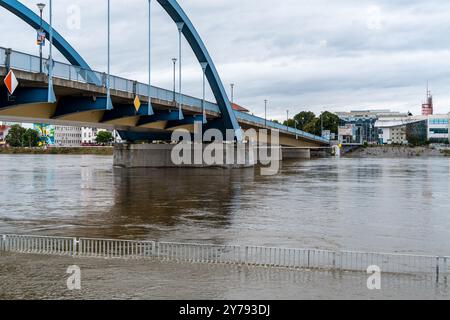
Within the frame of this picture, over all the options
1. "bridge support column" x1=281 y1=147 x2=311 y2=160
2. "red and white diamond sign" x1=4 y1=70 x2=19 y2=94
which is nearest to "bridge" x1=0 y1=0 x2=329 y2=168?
"red and white diamond sign" x1=4 y1=70 x2=19 y2=94

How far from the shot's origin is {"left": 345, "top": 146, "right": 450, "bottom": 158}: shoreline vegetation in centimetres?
15475

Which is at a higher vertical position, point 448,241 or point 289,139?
point 289,139

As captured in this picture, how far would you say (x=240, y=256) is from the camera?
1634 cm

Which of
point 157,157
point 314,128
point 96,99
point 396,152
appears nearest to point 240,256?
point 96,99

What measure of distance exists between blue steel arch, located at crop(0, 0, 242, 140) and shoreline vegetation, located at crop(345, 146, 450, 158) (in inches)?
3565

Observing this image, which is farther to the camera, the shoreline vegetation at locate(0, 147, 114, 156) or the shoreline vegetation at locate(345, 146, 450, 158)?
the shoreline vegetation at locate(0, 147, 114, 156)

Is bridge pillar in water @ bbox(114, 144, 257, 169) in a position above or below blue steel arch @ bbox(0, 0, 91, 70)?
below

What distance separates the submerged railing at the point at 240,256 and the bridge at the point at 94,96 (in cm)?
1247

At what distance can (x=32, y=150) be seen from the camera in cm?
19375

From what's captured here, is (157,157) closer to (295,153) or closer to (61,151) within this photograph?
(295,153)

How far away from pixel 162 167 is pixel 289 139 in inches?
1669

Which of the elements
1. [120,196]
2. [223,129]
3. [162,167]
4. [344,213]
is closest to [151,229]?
[344,213]

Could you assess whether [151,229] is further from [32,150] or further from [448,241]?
[32,150]

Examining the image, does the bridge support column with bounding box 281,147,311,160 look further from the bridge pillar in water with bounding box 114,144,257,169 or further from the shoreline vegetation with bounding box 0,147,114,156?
the shoreline vegetation with bounding box 0,147,114,156
